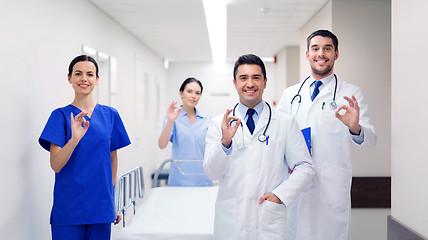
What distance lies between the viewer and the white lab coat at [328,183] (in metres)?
2.24

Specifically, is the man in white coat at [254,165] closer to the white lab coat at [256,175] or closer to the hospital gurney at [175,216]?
the white lab coat at [256,175]

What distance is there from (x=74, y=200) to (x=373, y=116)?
109 inches

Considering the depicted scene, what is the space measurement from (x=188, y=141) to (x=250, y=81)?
1.76m

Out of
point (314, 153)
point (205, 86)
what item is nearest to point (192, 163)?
point (314, 153)

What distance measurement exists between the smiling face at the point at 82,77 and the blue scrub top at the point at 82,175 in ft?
0.40

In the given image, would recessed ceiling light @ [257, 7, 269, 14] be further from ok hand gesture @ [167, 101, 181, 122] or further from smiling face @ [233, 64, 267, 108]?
smiling face @ [233, 64, 267, 108]

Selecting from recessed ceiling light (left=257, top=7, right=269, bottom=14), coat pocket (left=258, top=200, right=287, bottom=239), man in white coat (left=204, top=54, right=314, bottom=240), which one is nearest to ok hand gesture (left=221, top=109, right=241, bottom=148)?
man in white coat (left=204, top=54, right=314, bottom=240)

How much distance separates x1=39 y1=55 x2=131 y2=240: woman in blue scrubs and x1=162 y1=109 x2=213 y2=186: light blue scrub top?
50.7 inches

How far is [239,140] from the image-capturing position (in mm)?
1914

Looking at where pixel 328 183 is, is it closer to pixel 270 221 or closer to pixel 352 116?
pixel 352 116

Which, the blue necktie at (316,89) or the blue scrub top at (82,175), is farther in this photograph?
the blue necktie at (316,89)

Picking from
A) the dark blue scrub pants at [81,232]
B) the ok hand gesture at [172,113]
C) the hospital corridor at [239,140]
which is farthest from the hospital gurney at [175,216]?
the ok hand gesture at [172,113]

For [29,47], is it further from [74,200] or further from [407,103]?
[407,103]

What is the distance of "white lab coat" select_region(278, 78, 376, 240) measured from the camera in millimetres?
2238
